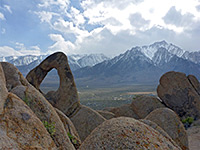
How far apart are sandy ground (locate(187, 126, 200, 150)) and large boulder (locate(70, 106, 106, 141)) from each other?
311 inches

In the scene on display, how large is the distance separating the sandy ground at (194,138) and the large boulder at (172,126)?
18.8 ft

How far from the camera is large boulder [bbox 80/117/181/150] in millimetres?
2732

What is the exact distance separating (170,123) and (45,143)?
22.9ft

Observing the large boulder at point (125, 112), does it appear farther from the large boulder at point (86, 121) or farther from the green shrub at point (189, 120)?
the large boulder at point (86, 121)

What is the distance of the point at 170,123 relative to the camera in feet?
27.8

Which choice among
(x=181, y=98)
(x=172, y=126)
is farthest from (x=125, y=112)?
(x=172, y=126)

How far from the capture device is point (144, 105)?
17.5m

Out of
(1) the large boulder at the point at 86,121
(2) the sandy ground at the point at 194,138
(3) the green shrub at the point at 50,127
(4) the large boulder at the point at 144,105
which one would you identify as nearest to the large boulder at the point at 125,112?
(4) the large boulder at the point at 144,105

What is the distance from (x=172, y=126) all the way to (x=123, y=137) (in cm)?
673

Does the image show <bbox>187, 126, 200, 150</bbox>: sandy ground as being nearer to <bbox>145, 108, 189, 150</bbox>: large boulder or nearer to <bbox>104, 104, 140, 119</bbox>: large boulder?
<bbox>104, 104, 140, 119</bbox>: large boulder

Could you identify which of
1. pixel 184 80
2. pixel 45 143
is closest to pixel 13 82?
pixel 45 143

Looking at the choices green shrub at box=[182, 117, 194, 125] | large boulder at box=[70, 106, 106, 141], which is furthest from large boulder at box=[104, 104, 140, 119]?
large boulder at box=[70, 106, 106, 141]

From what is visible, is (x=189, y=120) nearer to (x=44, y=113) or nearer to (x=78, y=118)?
(x=78, y=118)

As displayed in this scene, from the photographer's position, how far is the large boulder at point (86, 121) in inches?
425
